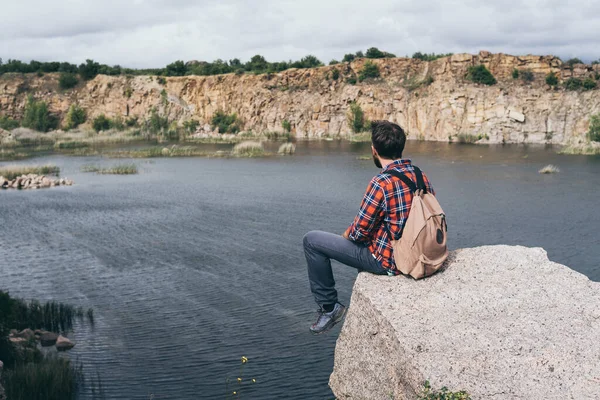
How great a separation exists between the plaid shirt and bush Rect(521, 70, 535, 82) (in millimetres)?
64049

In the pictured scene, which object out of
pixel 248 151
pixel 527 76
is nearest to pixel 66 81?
pixel 248 151

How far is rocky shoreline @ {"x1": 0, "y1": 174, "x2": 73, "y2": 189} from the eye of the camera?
31422 millimetres

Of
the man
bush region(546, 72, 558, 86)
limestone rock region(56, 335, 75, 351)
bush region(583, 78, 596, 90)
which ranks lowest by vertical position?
limestone rock region(56, 335, 75, 351)

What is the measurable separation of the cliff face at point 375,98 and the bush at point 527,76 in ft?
1.90

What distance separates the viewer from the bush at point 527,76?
6519 cm

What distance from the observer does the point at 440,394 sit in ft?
16.7

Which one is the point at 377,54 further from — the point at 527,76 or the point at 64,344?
the point at 64,344

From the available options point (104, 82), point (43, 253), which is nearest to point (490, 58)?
point (104, 82)

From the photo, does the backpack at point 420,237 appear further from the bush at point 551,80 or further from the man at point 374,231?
the bush at point 551,80

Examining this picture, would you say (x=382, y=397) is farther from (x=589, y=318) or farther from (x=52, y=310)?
(x=52, y=310)

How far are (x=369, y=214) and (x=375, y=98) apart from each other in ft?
227

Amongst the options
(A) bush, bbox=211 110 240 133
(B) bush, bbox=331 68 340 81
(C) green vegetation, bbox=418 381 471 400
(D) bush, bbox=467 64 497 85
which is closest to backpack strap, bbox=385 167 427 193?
(C) green vegetation, bbox=418 381 471 400

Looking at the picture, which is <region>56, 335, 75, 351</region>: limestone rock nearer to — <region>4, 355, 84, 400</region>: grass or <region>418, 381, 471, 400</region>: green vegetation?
<region>4, 355, 84, 400</region>: grass

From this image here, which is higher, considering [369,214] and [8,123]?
[369,214]
